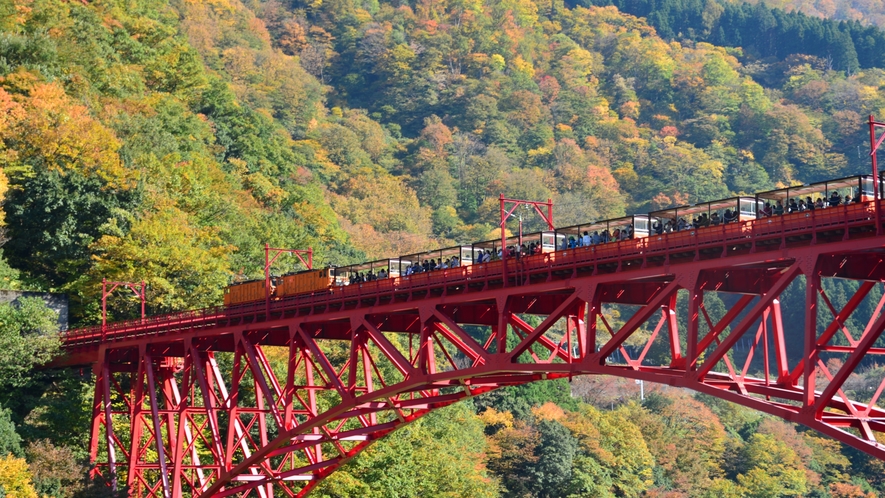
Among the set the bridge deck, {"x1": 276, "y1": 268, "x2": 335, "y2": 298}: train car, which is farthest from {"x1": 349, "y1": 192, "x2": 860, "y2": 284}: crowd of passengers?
{"x1": 276, "y1": 268, "x2": 335, "y2": 298}: train car

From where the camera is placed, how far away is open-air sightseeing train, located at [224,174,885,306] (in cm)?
4031

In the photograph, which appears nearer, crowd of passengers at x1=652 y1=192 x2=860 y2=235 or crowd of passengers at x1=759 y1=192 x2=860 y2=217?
crowd of passengers at x1=759 y1=192 x2=860 y2=217

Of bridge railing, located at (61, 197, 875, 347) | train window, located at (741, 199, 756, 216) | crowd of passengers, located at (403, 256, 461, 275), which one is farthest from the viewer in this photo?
crowd of passengers, located at (403, 256, 461, 275)

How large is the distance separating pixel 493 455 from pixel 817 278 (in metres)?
69.3

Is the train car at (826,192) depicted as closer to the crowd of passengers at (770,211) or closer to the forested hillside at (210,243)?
the crowd of passengers at (770,211)

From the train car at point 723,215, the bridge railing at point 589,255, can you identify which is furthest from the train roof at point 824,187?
the bridge railing at point 589,255

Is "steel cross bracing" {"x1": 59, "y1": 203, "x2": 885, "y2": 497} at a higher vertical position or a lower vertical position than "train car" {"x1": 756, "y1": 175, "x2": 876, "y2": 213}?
lower

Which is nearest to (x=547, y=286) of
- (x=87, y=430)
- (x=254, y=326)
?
(x=254, y=326)

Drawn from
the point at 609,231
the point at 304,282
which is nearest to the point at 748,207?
the point at 609,231

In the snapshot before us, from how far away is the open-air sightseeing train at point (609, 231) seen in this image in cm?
4031

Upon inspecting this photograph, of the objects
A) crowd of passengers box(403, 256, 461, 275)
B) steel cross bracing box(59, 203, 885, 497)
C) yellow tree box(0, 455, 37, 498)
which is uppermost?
crowd of passengers box(403, 256, 461, 275)

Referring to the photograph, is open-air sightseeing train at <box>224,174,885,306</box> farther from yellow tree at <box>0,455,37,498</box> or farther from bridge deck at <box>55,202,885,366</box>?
yellow tree at <box>0,455,37,498</box>

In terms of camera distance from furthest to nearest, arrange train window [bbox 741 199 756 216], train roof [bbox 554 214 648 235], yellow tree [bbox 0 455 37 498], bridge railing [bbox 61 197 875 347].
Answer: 1. yellow tree [bbox 0 455 37 498]
2. train roof [bbox 554 214 648 235]
3. train window [bbox 741 199 756 216]
4. bridge railing [bbox 61 197 875 347]

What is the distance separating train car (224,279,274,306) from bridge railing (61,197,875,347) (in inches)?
24.8
